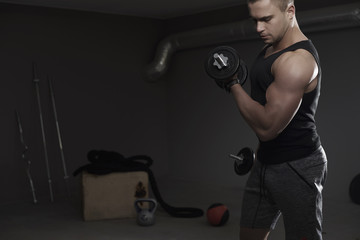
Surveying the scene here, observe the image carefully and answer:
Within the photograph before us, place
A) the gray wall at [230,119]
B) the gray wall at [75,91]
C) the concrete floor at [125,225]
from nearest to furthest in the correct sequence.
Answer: the concrete floor at [125,225] < the gray wall at [230,119] < the gray wall at [75,91]

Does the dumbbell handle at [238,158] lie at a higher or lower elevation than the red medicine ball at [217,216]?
higher

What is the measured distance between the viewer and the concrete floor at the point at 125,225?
3.27m

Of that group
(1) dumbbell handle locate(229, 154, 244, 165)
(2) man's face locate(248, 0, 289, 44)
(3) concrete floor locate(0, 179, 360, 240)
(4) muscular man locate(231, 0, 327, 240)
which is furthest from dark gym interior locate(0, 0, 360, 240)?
(2) man's face locate(248, 0, 289, 44)

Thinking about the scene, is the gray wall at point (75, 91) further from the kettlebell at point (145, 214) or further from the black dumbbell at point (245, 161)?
the black dumbbell at point (245, 161)

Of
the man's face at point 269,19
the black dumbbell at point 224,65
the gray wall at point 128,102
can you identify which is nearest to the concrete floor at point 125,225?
the gray wall at point 128,102

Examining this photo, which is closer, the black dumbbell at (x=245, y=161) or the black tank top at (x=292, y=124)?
the black tank top at (x=292, y=124)

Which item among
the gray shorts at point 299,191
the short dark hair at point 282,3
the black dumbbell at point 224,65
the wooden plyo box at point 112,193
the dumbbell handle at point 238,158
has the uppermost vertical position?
the short dark hair at point 282,3

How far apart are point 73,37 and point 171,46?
41.8 inches

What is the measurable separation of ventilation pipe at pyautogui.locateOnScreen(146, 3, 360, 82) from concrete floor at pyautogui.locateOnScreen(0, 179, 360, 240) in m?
1.51

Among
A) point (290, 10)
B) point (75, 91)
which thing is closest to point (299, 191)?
point (290, 10)

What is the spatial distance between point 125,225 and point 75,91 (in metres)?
1.75

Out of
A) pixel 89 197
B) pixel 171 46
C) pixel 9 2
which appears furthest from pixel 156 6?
pixel 89 197

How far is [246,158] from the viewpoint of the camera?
1825mm

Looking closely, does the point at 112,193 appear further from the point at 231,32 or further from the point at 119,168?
the point at 231,32
